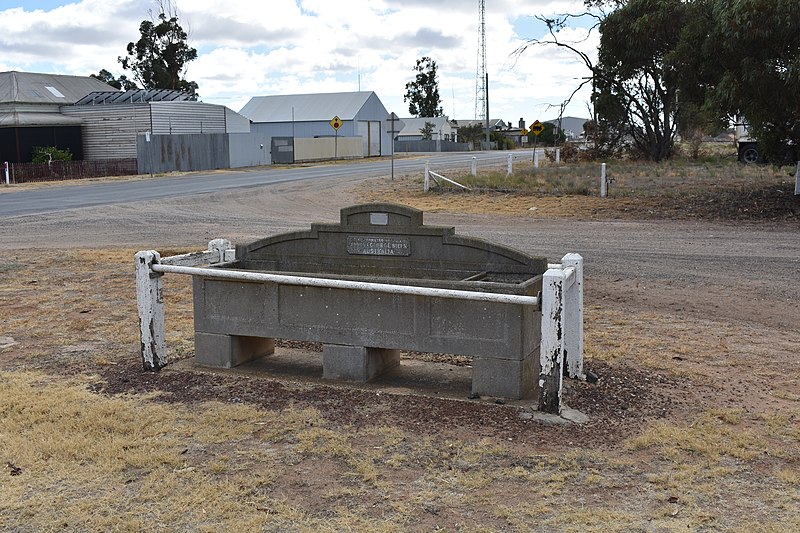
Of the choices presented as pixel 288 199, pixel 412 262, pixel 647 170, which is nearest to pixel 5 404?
pixel 412 262

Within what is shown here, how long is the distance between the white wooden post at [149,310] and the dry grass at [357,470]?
0.49m

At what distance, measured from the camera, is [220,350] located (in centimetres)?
755

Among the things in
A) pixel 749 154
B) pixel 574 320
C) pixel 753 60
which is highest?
pixel 753 60

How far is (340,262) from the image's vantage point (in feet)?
25.2

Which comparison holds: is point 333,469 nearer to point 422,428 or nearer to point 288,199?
point 422,428

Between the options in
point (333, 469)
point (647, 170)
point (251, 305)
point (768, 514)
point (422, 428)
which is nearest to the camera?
point (768, 514)

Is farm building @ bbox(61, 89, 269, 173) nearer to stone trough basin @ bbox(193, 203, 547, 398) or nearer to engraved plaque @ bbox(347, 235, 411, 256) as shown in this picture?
stone trough basin @ bbox(193, 203, 547, 398)

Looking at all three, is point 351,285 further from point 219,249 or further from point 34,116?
point 34,116

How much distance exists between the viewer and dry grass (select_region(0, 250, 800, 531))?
465 cm

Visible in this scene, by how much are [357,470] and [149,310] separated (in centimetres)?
296

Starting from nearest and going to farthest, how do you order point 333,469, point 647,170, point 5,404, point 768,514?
point 768,514 → point 333,469 → point 5,404 → point 647,170

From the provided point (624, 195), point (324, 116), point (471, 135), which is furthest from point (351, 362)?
point (471, 135)

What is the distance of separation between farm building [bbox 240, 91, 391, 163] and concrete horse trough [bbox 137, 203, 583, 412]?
60.9 meters

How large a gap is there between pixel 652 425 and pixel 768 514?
1456 mm
